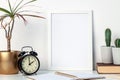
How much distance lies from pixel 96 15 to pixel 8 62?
1.82 ft

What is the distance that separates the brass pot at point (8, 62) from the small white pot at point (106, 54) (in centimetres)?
45

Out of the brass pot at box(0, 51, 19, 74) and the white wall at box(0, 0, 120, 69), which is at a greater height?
the white wall at box(0, 0, 120, 69)

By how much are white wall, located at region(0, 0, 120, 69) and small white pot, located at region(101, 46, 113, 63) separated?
0.10 meters

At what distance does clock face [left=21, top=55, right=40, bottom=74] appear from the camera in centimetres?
126

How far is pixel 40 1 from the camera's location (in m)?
1.45

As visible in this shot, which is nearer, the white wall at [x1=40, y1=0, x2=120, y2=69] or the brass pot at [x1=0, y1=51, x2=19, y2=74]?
the brass pot at [x1=0, y1=51, x2=19, y2=74]

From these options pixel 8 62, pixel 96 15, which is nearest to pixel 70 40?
pixel 96 15

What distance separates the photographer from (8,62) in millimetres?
1268

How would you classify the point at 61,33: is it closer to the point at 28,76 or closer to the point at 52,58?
the point at 52,58

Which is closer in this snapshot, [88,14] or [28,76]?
[28,76]

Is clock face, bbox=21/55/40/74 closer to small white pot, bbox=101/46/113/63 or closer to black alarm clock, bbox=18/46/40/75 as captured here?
black alarm clock, bbox=18/46/40/75

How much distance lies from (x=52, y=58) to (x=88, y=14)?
0.32m

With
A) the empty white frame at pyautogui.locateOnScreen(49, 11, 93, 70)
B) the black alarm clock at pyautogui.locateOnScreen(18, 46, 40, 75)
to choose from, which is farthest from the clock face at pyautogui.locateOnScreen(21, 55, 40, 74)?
the empty white frame at pyautogui.locateOnScreen(49, 11, 93, 70)

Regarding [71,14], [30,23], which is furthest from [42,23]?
[71,14]
